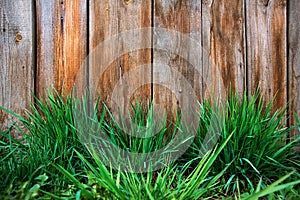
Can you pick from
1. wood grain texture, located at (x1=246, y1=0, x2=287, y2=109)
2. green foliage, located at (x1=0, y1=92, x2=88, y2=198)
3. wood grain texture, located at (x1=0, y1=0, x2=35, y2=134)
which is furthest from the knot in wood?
wood grain texture, located at (x1=0, y1=0, x2=35, y2=134)

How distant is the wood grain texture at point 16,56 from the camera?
7.26ft

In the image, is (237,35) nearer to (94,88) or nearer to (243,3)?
(243,3)

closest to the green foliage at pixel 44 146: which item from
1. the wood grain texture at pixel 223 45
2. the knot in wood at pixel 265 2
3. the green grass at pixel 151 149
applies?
the green grass at pixel 151 149

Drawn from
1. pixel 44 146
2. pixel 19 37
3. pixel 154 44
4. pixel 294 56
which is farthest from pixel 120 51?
pixel 294 56

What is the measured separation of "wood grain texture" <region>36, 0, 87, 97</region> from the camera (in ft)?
7.29

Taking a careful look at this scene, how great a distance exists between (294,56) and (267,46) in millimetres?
199

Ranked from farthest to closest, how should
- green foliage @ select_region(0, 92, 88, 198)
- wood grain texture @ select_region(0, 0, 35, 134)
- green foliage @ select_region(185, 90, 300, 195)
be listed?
1. wood grain texture @ select_region(0, 0, 35, 134)
2. green foliage @ select_region(185, 90, 300, 195)
3. green foliage @ select_region(0, 92, 88, 198)

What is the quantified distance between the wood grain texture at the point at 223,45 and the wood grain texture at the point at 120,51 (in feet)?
1.27

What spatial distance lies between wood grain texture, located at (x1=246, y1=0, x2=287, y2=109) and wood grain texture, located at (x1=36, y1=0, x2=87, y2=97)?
1106 mm

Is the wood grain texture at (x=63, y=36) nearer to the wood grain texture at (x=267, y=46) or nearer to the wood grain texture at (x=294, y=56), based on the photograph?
the wood grain texture at (x=267, y=46)

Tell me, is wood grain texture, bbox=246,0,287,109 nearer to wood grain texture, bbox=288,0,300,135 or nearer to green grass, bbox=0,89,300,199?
wood grain texture, bbox=288,0,300,135

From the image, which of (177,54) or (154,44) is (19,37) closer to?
(154,44)

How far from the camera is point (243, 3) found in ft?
7.46

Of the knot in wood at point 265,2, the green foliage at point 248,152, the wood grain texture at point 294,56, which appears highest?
the knot in wood at point 265,2
